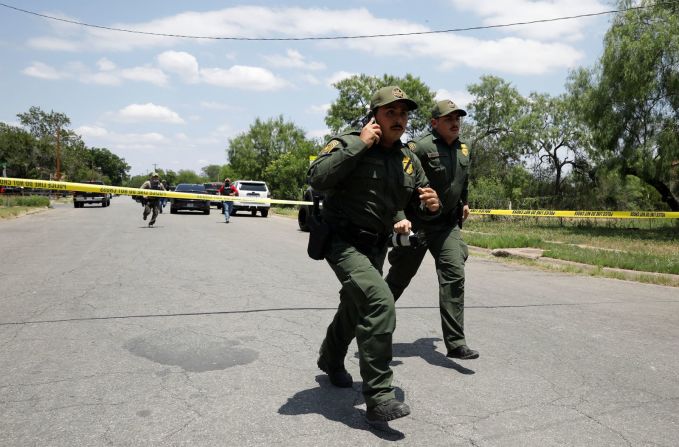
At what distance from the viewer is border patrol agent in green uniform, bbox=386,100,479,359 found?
14.8 ft

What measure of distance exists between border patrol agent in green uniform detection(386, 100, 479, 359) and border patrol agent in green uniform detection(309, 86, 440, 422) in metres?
0.96

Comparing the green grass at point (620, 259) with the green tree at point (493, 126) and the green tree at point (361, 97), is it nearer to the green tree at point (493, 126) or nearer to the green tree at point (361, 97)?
the green tree at point (493, 126)

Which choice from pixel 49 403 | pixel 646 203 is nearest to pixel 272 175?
pixel 646 203

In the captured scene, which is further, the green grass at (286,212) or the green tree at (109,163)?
the green tree at (109,163)

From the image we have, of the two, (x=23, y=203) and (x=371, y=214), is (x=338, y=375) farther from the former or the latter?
(x=23, y=203)

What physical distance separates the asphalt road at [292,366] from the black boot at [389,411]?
106 mm

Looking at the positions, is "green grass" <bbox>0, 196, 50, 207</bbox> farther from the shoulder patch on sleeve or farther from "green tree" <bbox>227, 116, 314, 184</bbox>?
"green tree" <bbox>227, 116, 314, 184</bbox>

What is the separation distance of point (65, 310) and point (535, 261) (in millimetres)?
8885

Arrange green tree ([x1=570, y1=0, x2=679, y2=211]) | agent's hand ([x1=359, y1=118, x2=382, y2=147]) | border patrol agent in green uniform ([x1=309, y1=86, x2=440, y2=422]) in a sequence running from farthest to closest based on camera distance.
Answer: green tree ([x1=570, y1=0, x2=679, y2=211])
agent's hand ([x1=359, y1=118, x2=382, y2=147])
border patrol agent in green uniform ([x1=309, y1=86, x2=440, y2=422])

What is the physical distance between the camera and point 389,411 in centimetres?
A: 302

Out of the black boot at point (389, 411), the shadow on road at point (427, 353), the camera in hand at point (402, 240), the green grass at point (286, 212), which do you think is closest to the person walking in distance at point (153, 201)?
the green grass at point (286, 212)

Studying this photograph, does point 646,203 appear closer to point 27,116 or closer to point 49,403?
point 49,403

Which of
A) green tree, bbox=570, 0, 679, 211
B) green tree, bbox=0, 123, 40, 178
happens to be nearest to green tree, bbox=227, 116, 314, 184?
green tree, bbox=0, 123, 40, 178

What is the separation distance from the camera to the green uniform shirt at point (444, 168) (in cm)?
459
